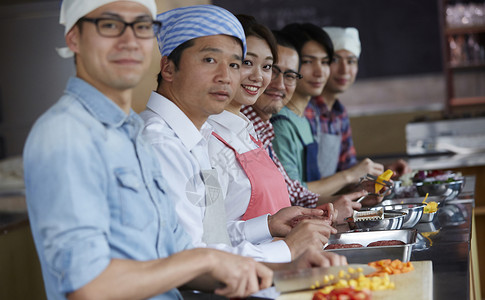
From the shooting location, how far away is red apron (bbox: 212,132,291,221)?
1.89 meters

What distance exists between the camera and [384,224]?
177 centimetres

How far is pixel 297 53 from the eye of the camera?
2682 millimetres

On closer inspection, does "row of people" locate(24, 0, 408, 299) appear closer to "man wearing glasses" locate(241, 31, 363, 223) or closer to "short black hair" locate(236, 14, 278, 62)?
"short black hair" locate(236, 14, 278, 62)

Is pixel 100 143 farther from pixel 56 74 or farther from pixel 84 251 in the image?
pixel 56 74

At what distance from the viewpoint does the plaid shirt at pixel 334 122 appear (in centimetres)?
316

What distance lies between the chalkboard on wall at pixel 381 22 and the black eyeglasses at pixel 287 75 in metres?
3.68

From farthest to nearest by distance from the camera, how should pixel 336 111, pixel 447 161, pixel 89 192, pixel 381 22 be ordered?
pixel 381 22, pixel 447 161, pixel 336 111, pixel 89 192

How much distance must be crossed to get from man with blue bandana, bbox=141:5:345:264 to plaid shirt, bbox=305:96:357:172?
4.94ft

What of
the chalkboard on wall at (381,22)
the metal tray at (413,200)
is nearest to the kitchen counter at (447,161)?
the metal tray at (413,200)

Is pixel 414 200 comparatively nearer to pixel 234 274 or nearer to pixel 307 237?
pixel 307 237

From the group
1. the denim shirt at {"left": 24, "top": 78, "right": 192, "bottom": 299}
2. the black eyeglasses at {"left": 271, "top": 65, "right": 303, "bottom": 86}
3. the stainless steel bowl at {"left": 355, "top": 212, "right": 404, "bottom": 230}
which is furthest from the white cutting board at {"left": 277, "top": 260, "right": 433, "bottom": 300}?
the black eyeglasses at {"left": 271, "top": 65, "right": 303, "bottom": 86}

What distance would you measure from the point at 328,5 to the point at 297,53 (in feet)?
12.3

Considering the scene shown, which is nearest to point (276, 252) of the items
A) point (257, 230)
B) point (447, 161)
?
point (257, 230)

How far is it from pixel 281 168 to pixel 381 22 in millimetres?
4241
